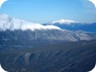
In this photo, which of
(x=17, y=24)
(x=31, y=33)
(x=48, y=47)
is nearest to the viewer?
(x=48, y=47)

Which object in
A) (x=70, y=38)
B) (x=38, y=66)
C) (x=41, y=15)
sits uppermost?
(x=41, y=15)

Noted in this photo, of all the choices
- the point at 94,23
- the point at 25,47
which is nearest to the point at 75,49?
the point at 94,23

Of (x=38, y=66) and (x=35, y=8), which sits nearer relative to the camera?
(x=38, y=66)

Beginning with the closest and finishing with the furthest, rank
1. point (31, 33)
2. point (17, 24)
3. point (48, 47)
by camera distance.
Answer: point (48, 47), point (17, 24), point (31, 33)

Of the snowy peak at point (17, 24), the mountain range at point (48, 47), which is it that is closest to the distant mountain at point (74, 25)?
the mountain range at point (48, 47)

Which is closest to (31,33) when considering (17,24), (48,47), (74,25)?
(17,24)

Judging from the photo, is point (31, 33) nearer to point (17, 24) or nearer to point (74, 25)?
point (17, 24)

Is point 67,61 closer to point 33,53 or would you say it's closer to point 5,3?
point 33,53
